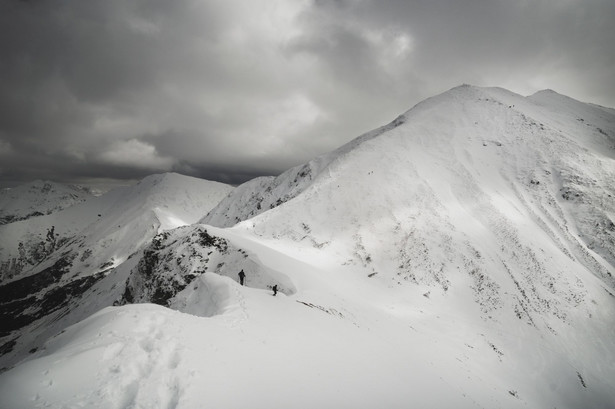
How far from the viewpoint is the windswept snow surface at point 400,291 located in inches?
331

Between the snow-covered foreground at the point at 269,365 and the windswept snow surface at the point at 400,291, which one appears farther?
the windswept snow surface at the point at 400,291

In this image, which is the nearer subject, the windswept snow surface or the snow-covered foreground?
the snow-covered foreground

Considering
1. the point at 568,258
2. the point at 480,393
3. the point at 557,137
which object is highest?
the point at 557,137

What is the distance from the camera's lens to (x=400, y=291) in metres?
34.9

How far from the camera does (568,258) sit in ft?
136

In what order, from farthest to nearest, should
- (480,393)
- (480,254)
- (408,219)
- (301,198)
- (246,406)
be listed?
(301,198)
(408,219)
(480,254)
(480,393)
(246,406)

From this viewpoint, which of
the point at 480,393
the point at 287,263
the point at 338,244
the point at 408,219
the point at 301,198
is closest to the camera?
the point at 480,393

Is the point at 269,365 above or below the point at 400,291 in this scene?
above

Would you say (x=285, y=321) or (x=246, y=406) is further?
(x=285, y=321)

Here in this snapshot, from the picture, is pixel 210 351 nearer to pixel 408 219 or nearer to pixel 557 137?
pixel 408 219

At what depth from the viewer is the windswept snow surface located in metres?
8.40

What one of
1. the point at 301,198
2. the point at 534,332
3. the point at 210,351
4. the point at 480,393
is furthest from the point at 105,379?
the point at 301,198

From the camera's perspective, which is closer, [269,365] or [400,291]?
[269,365]

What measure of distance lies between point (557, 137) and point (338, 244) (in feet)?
194
